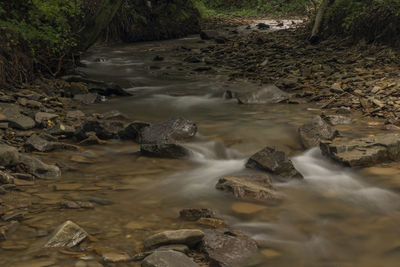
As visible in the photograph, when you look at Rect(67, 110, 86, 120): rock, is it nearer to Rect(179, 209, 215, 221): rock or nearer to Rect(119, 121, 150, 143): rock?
Rect(119, 121, 150, 143): rock

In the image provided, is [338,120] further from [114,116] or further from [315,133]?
[114,116]

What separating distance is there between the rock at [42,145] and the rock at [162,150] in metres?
0.90

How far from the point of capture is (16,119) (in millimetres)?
5594

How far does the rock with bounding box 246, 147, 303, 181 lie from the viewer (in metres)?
4.21

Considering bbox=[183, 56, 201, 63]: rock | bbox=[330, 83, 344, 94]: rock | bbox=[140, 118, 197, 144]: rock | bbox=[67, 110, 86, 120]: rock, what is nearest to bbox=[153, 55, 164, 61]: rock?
bbox=[183, 56, 201, 63]: rock

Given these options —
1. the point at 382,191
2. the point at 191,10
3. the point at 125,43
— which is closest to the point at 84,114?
the point at 382,191

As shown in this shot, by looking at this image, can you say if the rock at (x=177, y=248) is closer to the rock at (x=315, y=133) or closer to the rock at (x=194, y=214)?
the rock at (x=194, y=214)

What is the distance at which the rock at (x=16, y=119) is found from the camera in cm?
548

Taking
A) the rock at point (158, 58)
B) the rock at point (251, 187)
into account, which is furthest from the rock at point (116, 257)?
the rock at point (158, 58)

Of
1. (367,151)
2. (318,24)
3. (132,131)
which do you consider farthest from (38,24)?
(318,24)

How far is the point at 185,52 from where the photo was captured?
47.1 ft

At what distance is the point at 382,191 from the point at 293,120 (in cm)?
281

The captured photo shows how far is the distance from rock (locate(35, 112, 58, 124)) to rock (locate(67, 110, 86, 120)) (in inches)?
16.5

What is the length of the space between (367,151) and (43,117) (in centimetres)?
460
